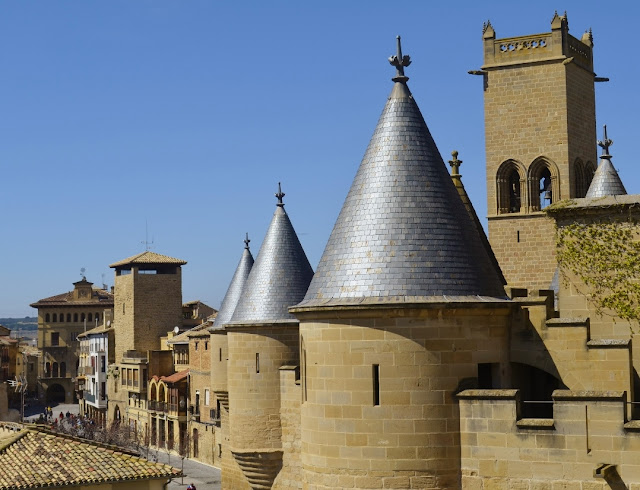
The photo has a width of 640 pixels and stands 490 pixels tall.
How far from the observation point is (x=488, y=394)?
47.6 feet

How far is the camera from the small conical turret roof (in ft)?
81.7

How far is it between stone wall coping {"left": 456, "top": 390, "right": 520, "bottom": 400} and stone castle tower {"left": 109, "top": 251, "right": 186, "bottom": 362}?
72162mm

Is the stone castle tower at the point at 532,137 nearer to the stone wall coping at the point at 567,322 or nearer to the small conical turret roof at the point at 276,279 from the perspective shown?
the small conical turret roof at the point at 276,279

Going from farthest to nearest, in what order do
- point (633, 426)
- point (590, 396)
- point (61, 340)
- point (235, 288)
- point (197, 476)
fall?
point (61, 340) < point (197, 476) < point (235, 288) < point (590, 396) < point (633, 426)

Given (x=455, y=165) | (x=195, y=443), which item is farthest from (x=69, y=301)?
(x=455, y=165)

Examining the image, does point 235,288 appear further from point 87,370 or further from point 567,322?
point 87,370

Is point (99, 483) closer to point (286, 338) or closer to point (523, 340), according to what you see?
point (286, 338)

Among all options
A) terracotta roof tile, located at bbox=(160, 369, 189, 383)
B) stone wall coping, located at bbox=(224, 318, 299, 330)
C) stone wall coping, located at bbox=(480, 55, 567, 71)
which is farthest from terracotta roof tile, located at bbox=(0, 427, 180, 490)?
terracotta roof tile, located at bbox=(160, 369, 189, 383)

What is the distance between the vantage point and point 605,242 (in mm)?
16328

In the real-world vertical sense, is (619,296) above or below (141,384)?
above

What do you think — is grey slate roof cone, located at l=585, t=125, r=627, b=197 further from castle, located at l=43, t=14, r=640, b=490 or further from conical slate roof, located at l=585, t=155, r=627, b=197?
castle, located at l=43, t=14, r=640, b=490

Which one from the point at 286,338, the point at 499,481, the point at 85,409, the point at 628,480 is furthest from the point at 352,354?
the point at 85,409

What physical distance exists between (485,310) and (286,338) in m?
10.0

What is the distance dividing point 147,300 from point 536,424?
74475 millimetres
